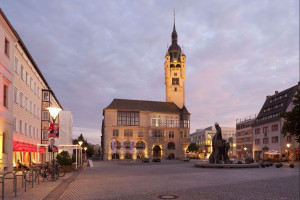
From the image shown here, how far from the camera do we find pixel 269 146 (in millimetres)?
72500

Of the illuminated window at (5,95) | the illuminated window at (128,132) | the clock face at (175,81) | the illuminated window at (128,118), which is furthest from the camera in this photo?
the clock face at (175,81)

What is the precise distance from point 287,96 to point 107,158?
4903 cm

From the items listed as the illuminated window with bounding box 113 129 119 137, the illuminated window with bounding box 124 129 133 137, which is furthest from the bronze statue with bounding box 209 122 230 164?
the illuminated window with bounding box 124 129 133 137

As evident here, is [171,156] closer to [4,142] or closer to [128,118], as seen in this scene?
[128,118]

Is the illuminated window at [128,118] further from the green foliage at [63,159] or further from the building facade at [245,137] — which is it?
the green foliage at [63,159]

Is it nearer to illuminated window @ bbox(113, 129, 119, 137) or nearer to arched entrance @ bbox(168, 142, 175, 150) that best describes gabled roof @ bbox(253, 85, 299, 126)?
arched entrance @ bbox(168, 142, 175, 150)

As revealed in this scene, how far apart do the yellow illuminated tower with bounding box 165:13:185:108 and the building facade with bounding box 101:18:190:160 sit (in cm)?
469

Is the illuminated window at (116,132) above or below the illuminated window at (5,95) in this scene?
below

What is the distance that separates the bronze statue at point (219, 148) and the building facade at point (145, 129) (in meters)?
51.7

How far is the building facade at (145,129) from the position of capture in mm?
88625

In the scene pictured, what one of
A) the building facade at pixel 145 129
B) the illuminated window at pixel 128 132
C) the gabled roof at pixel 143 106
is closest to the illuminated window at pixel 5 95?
the building facade at pixel 145 129

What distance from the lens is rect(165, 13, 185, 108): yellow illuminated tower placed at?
348 ft

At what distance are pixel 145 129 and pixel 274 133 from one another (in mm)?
36888

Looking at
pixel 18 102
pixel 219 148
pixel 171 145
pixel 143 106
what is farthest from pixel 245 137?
pixel 18 102
